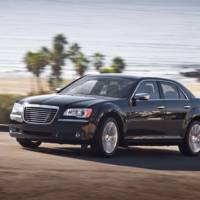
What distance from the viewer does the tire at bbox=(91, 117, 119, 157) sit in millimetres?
14820

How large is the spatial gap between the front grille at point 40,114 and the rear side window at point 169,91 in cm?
260

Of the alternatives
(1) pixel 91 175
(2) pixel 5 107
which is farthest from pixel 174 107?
(2) pixel 5 107

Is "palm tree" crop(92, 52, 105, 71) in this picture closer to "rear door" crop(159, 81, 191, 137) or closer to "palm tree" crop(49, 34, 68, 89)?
"palm tree" crop(49, 34, 68, 89)

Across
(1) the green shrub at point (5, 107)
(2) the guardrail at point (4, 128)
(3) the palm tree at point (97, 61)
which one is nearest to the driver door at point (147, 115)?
(2) the guardrail at point (4, 128)

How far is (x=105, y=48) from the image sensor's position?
11525 centimetres

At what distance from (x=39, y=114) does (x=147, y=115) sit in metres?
2.06

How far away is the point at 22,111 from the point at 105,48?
10035cm

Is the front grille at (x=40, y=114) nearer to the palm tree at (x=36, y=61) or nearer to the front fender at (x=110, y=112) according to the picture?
the front fender at (x=110, y=112)

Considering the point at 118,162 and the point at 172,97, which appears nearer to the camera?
the point at 118,162

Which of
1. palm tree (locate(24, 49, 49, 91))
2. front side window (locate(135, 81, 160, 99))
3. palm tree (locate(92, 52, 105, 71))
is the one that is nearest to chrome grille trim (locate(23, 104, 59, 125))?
front side window (locate(135, 81, 160, 99))

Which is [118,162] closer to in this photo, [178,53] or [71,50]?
[71,50]

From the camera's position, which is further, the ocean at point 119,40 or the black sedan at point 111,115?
the ocean at point 119,40

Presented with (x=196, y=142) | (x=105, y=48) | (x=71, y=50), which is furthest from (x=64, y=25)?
(x=196, y=142)

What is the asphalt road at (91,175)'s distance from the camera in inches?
401
